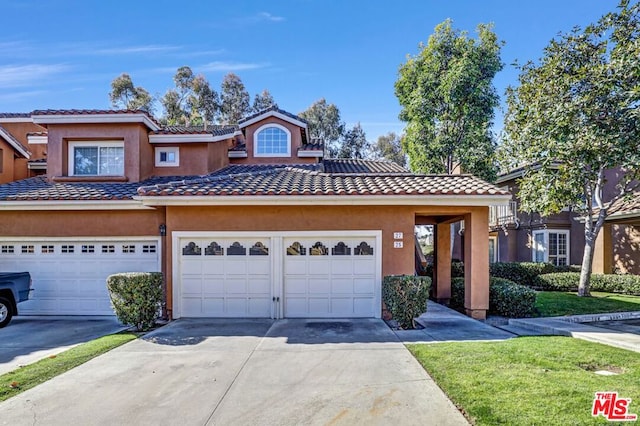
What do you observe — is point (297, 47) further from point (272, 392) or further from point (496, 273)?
point (272, 392)

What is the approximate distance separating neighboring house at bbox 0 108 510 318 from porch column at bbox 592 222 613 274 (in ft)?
33.4

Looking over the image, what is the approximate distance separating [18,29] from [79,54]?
13.1 feet

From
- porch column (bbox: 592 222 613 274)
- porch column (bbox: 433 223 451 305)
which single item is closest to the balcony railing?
porch column (bbox: 592 222 613 274)

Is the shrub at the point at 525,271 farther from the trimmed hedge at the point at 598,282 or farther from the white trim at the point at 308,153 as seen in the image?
the white trim at the point at 308,153

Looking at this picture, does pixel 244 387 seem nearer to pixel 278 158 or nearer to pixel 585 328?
pixel 585 328

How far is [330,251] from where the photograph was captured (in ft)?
34.6

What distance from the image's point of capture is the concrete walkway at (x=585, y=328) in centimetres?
778

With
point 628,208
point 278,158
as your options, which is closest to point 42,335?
point 278,158

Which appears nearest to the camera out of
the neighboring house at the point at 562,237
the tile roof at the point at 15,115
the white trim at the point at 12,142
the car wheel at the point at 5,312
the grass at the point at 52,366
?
the grass at the point at 52,366

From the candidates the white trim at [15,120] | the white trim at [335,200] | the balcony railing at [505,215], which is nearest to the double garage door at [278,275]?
the white trim at [335,200]

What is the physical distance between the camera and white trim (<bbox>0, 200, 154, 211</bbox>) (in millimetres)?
11219

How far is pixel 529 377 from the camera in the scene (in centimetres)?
554

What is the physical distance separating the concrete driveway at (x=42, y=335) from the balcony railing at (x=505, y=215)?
20164mm

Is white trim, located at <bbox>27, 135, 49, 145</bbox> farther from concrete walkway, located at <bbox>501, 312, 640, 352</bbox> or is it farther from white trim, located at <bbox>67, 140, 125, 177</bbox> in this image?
concrete walkway, located at <bbox>501, 312, 640, 352</bbox>
